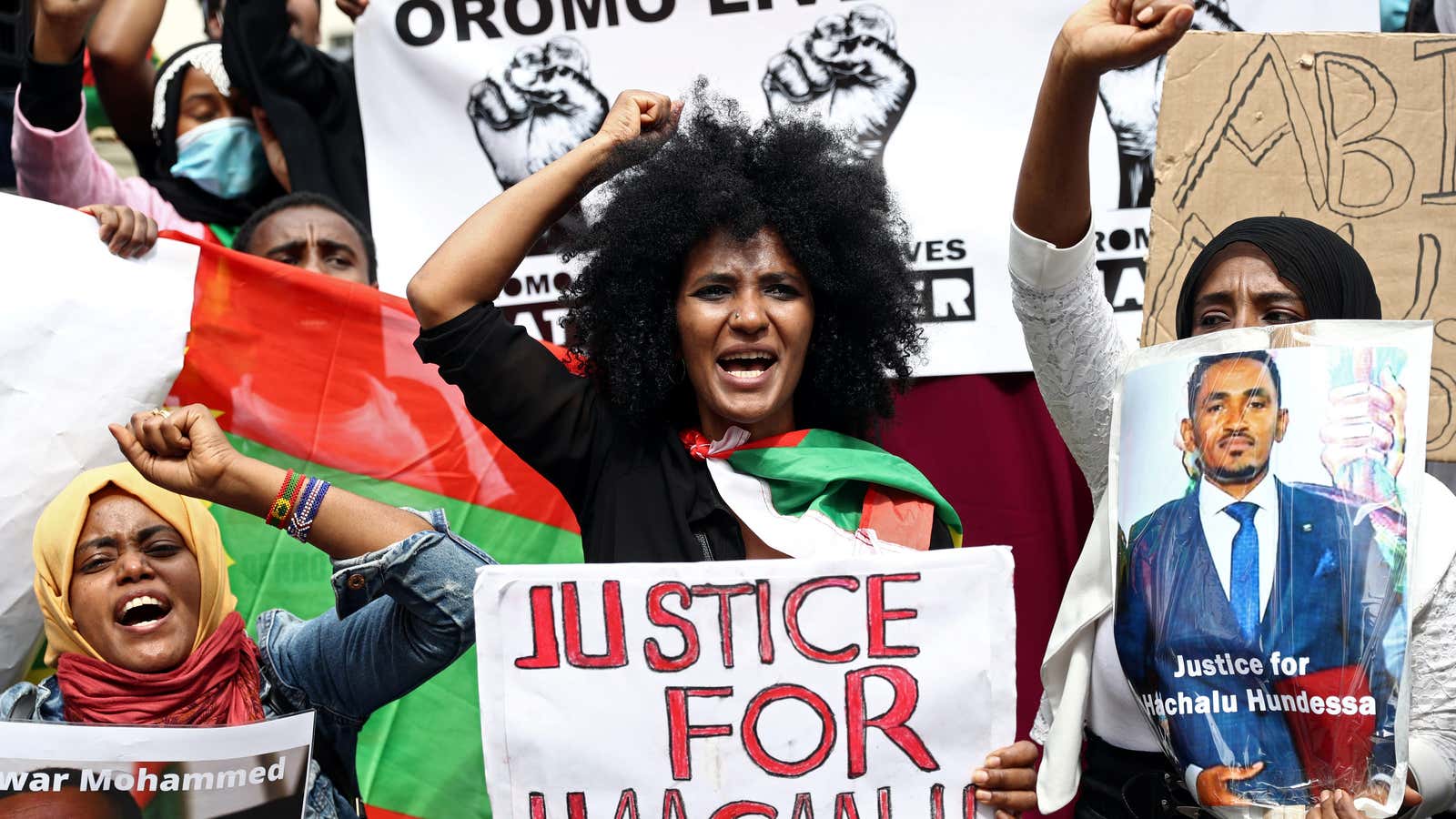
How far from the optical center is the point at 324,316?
12.2ft

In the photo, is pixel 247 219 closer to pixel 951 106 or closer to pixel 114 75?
pixel 114 75

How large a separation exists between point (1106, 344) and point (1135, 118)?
1.21m

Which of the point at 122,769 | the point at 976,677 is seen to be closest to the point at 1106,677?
the point at 976,677

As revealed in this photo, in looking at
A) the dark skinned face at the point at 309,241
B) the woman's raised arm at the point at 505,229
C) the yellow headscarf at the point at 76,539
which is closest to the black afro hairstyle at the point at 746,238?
the woman's raised arm at the point at 505,229

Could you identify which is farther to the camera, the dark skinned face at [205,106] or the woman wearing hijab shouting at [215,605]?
the dark skinned face at [205,106]

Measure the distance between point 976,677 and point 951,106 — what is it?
6.00 feet

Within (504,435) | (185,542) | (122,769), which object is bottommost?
(122,769)

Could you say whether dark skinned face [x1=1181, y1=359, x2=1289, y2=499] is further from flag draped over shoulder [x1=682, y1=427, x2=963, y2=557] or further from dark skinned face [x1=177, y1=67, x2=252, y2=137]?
dark skinned face [x1=177, y1=67, x2=252, y2=137]

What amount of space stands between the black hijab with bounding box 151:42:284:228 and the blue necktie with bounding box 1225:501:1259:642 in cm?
322

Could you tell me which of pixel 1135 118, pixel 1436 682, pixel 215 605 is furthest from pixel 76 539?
pixel 1135 118

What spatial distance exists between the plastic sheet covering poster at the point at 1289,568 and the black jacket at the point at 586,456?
545mm

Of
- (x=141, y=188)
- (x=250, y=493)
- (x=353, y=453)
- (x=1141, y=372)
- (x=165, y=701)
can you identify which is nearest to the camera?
(x=1141, y=372)

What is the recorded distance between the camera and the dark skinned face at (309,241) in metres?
4.07

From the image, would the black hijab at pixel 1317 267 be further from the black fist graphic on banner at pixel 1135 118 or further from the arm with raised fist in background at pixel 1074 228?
the black fist graphic on banner at pixel 1135 118
